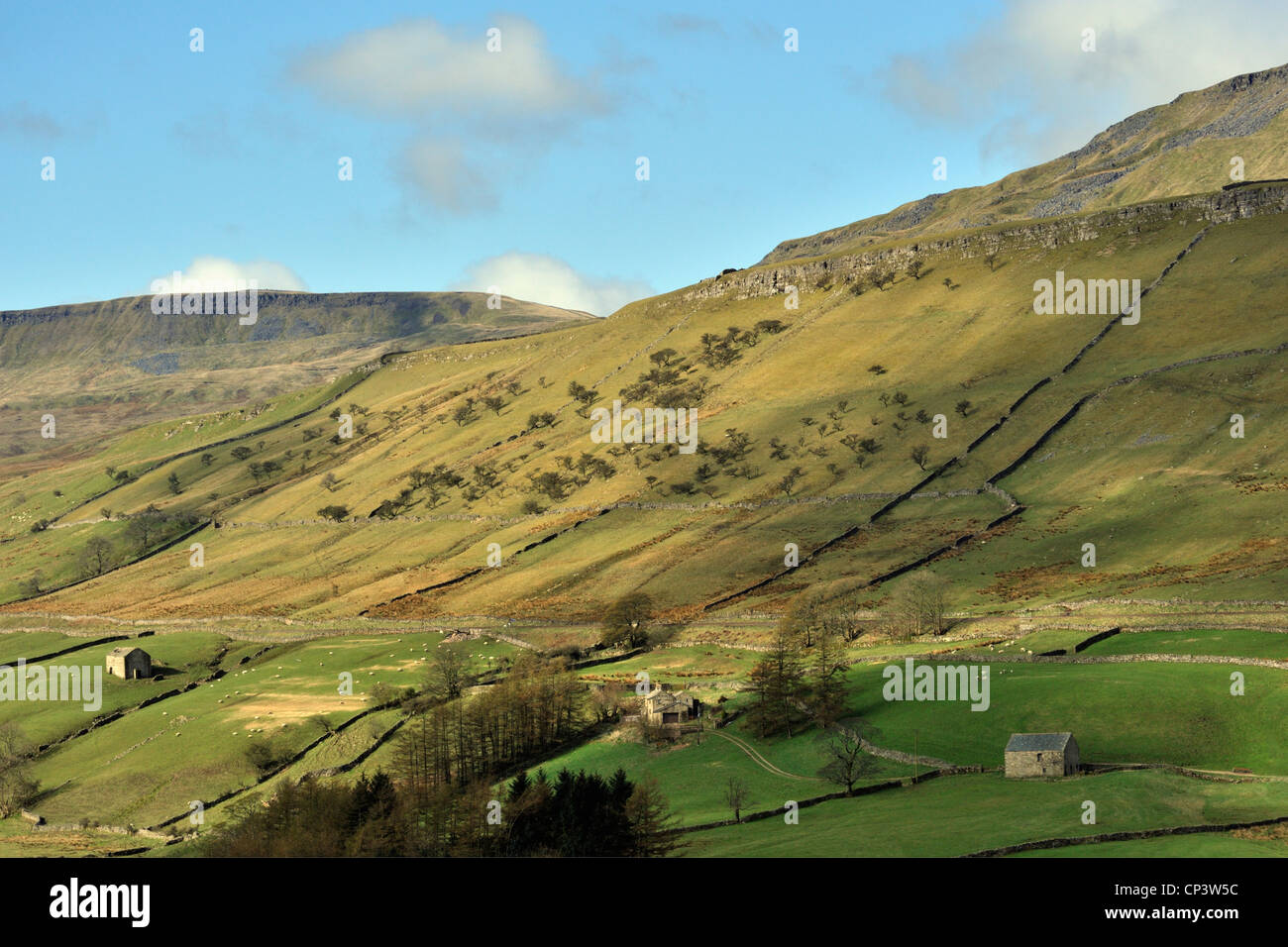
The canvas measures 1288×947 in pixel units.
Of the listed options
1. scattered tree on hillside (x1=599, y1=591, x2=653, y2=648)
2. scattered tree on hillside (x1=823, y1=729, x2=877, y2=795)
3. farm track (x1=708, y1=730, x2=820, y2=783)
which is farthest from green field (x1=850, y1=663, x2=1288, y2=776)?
scattered tree on hillside (x1=599, y1=591, x2=653, y2=648)

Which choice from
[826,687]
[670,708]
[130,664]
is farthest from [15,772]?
[826,687]

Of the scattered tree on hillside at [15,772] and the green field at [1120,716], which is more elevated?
the green field at [1120,716]

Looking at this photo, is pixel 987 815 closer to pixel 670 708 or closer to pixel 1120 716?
pixel 1120 716

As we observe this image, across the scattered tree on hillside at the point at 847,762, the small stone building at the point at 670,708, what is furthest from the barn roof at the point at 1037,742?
the small stone building at the point at 670,708

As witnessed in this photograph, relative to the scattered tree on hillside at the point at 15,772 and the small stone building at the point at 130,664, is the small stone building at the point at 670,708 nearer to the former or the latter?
the scattered tree on hillside at the point at 15,772
